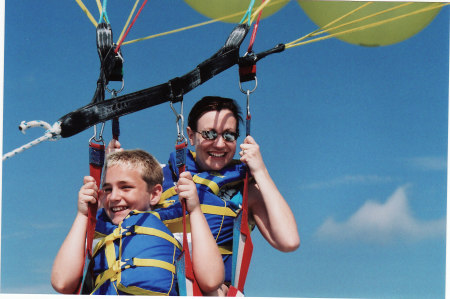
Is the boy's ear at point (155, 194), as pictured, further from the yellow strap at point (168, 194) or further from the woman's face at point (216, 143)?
the woman's face at point (216, 143)

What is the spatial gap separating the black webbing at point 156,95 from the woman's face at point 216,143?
0.21 m

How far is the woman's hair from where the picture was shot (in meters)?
2.86

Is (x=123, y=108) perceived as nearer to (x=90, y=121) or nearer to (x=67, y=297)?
(x=90, y=121)

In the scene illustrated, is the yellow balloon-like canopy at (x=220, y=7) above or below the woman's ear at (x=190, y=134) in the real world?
above

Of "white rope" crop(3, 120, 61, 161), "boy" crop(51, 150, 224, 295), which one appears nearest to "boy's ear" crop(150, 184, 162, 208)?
"boy" crop(51, 150, 224, 295)

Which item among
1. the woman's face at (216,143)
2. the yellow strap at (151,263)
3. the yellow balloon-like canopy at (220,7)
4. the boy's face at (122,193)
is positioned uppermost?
the yellow balloon-like canopy at (220,7)

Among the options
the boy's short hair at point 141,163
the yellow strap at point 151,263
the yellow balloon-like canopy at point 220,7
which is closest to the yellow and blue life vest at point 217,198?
the boy's short hair at point 141,163

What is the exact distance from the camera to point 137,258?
2.44 meters

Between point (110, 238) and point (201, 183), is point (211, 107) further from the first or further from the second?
point (110, 238)

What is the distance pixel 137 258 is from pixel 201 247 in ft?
0.88

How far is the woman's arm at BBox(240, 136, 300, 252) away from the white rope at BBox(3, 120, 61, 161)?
0.84 meters

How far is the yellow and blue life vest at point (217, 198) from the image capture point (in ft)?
8.78

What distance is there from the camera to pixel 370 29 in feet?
13.4

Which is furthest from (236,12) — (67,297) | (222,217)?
(67,297)
